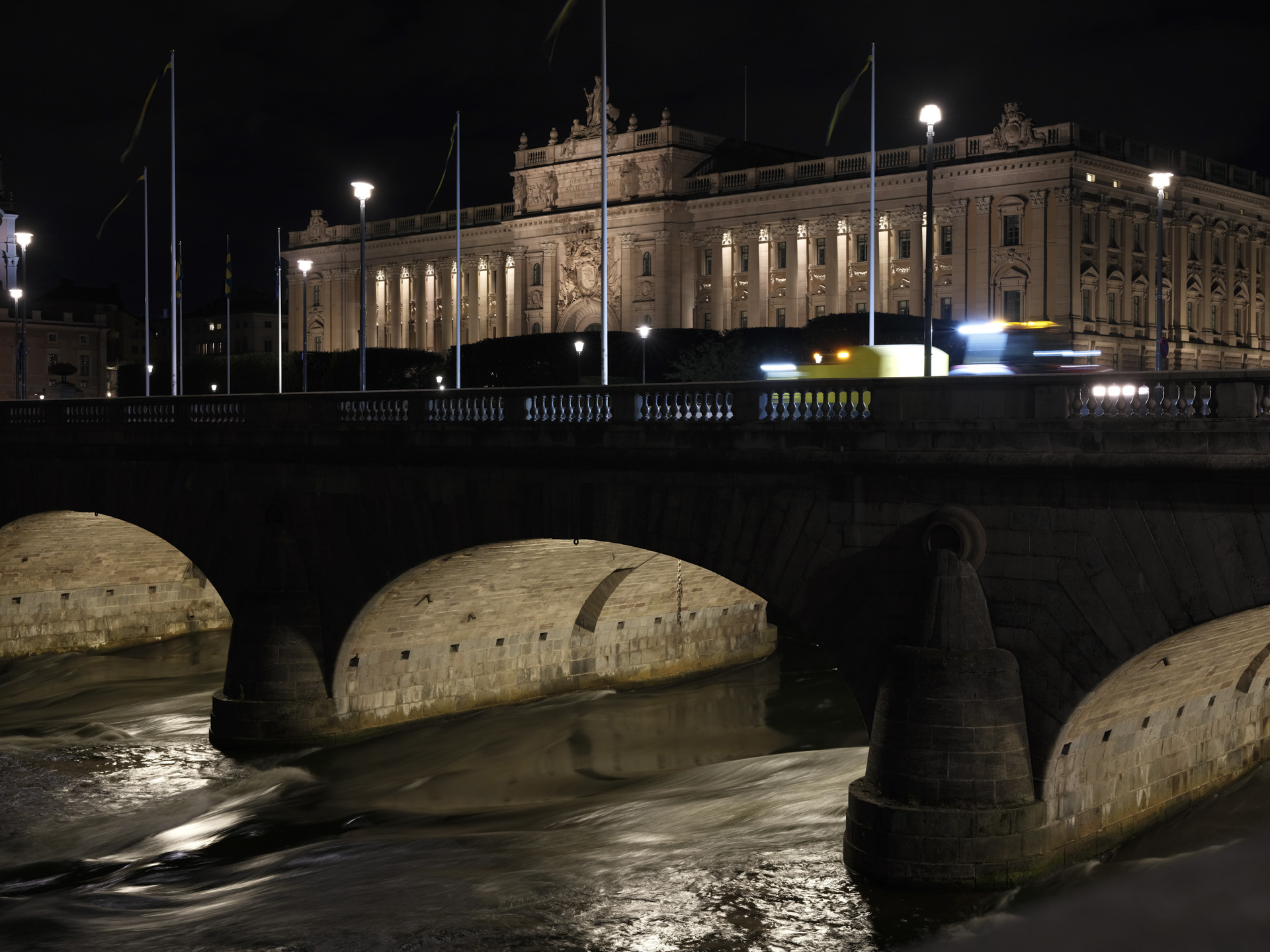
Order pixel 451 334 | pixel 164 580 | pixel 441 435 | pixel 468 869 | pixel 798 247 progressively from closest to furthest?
1. pixel 468 869
2. pixel 441 435
3. pixel 164 580
4. pixel 798 247
5. pixel 451 334

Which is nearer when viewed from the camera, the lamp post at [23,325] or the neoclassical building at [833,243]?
the lamp post at [23,325]

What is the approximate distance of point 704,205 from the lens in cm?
11588

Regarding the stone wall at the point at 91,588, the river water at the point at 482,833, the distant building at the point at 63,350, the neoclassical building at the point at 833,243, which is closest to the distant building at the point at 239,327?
the distant building at the point at 63,350

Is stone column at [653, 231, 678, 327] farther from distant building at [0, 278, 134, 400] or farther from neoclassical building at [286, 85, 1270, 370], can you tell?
distant building at [0, 278, 134, 400]

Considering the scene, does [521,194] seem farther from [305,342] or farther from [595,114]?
[305,342]

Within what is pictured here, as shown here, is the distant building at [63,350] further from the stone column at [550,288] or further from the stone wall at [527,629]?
the stone wall at [527,629]

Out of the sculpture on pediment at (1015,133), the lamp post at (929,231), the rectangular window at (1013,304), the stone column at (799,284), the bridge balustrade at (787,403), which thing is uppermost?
the sculpture on pediment at (1015,133)

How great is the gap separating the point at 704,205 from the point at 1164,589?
10034 cm

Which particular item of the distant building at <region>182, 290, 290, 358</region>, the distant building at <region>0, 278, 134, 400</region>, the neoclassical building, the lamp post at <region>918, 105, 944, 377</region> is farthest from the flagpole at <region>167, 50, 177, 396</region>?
the distant building at <region>182, 290, 290, 358</region>

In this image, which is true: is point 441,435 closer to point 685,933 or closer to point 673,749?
point 673,749

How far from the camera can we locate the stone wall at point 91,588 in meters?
39.6

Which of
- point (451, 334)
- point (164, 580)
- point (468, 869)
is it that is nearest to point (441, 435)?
point (468, 869)

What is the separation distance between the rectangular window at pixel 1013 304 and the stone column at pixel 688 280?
26497 millimetres

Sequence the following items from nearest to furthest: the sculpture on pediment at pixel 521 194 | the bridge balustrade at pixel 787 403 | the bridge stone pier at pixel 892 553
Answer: the bridge balustrade at pixel 787 403
the bridge stone pier at pixel 892 553
the sculpture on pediment at pixel 521 194
